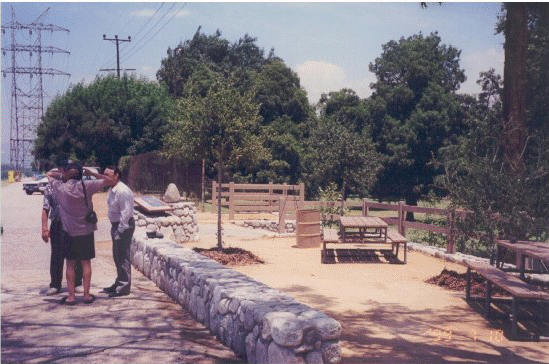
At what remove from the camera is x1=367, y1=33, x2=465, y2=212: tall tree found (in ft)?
119

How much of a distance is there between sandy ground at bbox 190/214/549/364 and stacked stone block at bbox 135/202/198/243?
2.07 m

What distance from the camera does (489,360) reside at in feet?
19.5

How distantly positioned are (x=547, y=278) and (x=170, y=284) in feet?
20.2

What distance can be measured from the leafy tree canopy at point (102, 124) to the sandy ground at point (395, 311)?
2606 cm

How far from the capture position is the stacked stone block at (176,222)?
13.6 metres

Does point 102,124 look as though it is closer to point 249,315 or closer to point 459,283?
point 459,283

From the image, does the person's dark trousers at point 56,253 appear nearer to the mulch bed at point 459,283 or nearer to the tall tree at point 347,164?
the mulch bed at point 459,283

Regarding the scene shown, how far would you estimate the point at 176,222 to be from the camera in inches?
581

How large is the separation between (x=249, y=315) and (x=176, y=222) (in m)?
9.83

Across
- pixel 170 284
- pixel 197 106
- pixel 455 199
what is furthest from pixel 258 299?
pixel 197 106

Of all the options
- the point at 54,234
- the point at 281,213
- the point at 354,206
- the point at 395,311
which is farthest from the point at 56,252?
the point at 354,206

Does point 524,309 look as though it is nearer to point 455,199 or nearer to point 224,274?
point 455,199

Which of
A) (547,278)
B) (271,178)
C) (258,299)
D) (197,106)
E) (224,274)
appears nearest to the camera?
(258,299)
